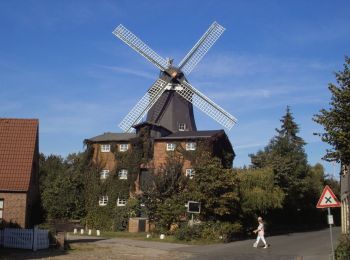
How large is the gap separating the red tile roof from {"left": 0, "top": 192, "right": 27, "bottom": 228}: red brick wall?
1.40 ft

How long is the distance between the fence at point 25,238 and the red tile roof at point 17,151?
126 inches

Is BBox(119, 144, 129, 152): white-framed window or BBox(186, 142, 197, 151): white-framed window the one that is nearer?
BBox(186, 142, 197, 151): white-framed window

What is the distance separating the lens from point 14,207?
94.7 feet

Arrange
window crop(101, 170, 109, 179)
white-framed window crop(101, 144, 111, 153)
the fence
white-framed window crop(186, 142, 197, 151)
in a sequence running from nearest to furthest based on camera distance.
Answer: the fence
white-framed window crop(186, 142, 197, 151)
window crop(101, 170, 109, 179)
white-framed window crop(101, 144, 111, 153)

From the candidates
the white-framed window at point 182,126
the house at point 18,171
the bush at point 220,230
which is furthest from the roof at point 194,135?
the house at point 18,171

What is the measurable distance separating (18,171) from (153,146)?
70.1ft

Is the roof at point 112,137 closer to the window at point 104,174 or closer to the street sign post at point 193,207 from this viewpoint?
the window at point 104,174

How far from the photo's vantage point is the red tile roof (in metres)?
29.1

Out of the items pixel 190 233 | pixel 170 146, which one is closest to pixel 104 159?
pixel 170 146

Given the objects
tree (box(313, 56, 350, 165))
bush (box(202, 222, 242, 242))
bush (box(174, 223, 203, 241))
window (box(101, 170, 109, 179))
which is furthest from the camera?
window (box(101, 170, 109, 179))

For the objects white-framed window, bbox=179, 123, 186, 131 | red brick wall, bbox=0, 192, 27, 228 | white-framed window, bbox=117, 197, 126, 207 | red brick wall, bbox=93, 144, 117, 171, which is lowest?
red brick wall, bbox=0, 192, 27, 228

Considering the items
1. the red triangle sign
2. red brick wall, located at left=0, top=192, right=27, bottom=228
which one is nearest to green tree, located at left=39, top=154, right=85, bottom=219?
red brick wall, located at left=0, top=192, right=27, bottom=228

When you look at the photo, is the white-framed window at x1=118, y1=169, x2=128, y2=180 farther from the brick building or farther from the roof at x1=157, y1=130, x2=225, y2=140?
the roof at x1=157, y1=130, x2=225, y2=140

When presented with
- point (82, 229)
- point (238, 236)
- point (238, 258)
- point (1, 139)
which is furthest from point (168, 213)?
point (238, 258)
